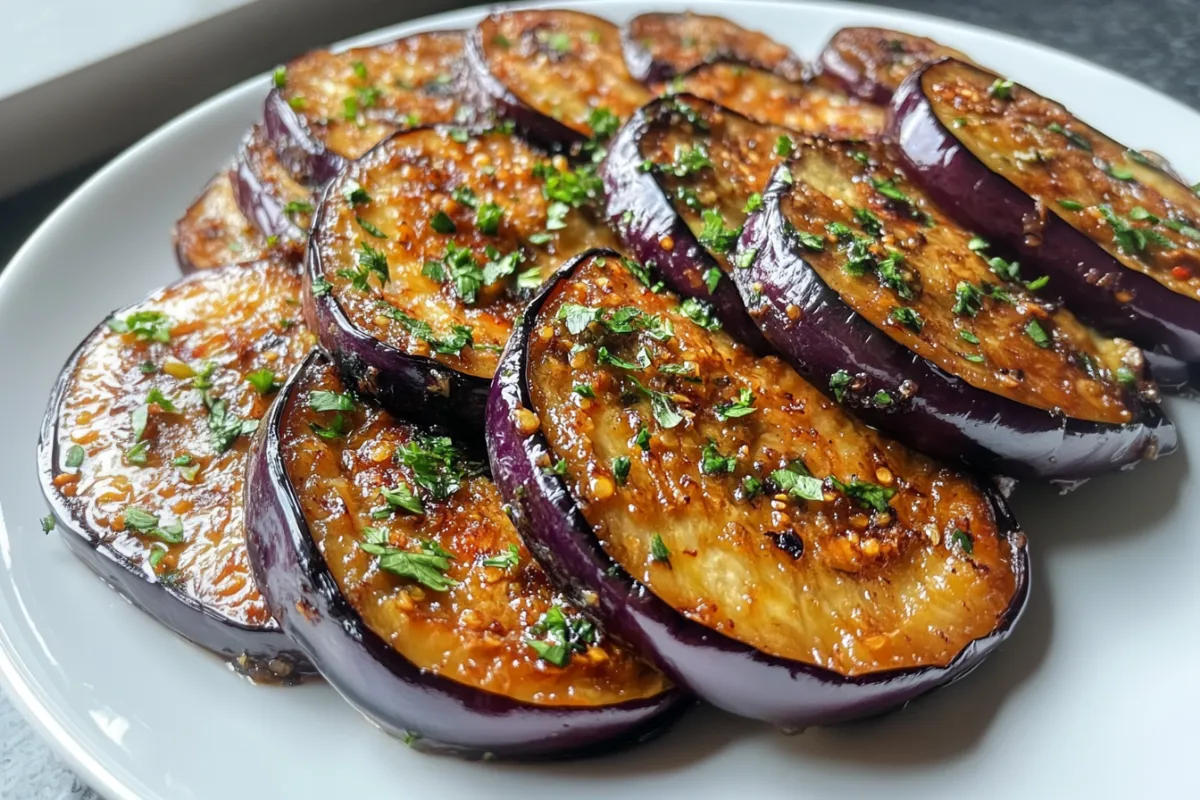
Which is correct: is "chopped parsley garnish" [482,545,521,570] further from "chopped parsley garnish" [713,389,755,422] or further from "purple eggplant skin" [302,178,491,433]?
"chopped parsley garnish" [713,389,755,422]

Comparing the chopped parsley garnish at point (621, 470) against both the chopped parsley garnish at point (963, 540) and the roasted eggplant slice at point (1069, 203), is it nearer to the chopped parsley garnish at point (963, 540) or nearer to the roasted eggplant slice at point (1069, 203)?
the chopped parsley garnish at point (963, 540)

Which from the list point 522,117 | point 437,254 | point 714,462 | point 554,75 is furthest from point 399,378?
point 554,75

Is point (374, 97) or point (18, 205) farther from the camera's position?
point (18, 205)

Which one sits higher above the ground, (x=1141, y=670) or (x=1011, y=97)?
(x=1011, y=97)

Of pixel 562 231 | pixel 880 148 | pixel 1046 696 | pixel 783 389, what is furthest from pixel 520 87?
pixel 1046 696

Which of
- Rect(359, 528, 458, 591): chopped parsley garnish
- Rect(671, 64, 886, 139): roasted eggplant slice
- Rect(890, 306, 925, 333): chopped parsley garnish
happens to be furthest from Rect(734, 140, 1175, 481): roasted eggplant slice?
Rect(359, 528, 458, 591): chopped parsley garnish

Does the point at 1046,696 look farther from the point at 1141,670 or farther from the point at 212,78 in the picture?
the point at 212,78

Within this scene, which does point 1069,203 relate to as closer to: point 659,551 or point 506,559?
point 659,551
